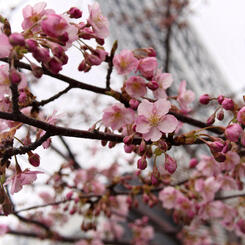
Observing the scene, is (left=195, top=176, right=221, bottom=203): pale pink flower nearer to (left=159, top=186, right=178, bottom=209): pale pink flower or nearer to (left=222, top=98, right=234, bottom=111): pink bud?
(left=159, top=186, right=178, bottom=209): pale pink flower

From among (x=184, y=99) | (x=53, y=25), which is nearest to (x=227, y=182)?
(x=184, y=99)

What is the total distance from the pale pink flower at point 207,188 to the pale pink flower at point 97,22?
1.02 meters

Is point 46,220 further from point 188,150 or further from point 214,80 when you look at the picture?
point 214,80

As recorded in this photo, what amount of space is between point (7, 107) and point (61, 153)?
1673 millimetres

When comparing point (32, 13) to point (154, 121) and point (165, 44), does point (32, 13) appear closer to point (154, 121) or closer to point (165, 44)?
point (154, 121)

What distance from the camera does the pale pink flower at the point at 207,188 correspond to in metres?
1.50

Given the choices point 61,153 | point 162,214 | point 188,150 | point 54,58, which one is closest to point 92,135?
point 54,58

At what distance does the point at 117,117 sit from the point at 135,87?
0.14m

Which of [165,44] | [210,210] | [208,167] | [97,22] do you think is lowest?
[210,210]

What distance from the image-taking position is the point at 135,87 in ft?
3.09

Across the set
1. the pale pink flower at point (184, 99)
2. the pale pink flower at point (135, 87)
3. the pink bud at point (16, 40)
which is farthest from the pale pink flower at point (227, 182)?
the pink bud at point (16, 40)

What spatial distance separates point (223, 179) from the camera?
1425mm

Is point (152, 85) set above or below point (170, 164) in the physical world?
above

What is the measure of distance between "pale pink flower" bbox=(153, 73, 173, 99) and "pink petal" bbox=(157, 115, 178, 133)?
0.63 ft
